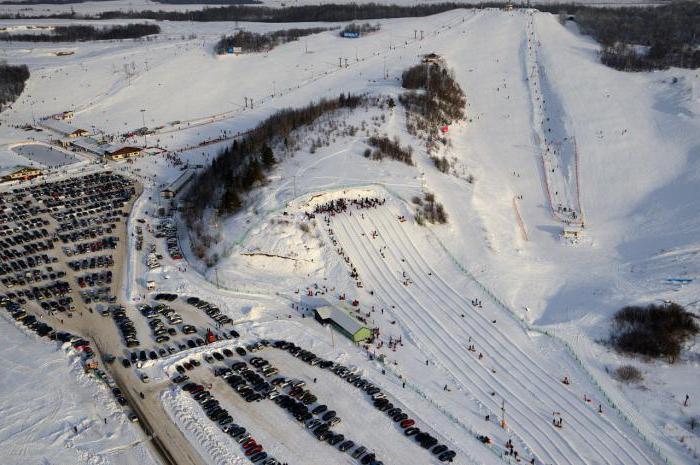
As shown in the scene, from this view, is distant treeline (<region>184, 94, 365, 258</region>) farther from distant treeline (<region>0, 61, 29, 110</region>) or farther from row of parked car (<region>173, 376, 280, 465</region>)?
distant treeline (<region>0, 61, 29, 110</region>)

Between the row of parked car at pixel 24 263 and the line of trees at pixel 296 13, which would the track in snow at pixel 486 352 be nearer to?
the row of parked car at pixel 24 263

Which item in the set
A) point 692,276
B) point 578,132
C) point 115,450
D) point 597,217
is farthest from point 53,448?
point 578,132

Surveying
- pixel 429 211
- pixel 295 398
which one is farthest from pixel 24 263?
pixel 429 211

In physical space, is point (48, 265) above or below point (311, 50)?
below

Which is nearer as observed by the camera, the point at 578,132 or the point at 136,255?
the point at 136,255

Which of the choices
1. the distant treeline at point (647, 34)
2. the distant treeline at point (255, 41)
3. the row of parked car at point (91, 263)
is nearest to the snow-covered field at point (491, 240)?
the row of parked car at point (91, 263)

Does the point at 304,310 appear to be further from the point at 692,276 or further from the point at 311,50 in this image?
the point at 311,50

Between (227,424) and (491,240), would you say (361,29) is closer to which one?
(491,240)
